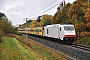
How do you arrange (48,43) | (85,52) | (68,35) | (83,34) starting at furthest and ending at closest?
(83,34) < (48,43) < (68,35) < (85,52)

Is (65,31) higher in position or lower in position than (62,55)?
higher

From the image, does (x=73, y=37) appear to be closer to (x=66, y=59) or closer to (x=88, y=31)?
(x=66, y=59)

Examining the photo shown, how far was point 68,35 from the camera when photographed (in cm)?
3133

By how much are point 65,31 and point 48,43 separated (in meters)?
6.77

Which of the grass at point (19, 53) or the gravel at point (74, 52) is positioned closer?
the grass at point (19, 53)

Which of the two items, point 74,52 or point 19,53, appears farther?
point 74,52

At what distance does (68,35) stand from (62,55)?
19.2 feet

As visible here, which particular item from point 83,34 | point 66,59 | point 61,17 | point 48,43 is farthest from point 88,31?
point 66,59

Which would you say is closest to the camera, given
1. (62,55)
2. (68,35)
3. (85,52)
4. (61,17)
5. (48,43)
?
(85,52)

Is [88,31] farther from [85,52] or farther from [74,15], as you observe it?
[85,52]

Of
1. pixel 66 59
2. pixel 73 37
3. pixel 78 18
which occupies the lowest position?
pixel 66 59

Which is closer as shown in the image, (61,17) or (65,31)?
(65,31)

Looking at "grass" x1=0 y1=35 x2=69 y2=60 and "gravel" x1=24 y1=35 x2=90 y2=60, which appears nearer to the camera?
"grass" x1=0 y1=35 x2=69 y2=60

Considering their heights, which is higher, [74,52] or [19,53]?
[19,53]
